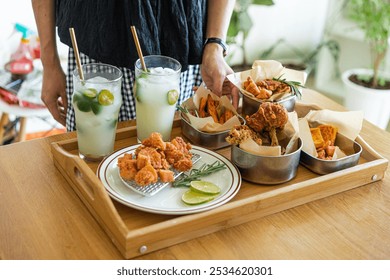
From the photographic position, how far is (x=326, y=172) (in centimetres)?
127

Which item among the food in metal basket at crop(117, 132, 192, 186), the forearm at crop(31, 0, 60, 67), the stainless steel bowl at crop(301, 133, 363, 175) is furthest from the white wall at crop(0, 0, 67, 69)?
the stainless steel bowl at crop(301, 133, 363, 175)

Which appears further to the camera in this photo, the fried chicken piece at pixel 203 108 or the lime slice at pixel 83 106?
the fried chicken piece at pixel 203 108

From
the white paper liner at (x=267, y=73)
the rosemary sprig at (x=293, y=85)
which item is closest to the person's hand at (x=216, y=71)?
the white paper liner at (x=267, y=73)

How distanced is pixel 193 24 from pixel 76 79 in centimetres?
49

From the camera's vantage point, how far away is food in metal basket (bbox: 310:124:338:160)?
130cm

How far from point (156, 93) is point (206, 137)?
182 millimetres

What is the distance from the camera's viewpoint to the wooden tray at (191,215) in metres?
1.01

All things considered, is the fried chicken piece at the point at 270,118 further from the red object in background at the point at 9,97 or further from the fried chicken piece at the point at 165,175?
the red object in background at the point at 9,97

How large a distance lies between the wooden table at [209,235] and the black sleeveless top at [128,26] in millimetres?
413

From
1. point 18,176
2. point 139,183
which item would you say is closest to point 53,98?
point 18,176

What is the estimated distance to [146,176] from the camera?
110 cm

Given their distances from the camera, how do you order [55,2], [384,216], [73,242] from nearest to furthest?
[73,242] → [384,216] → [55,2]
